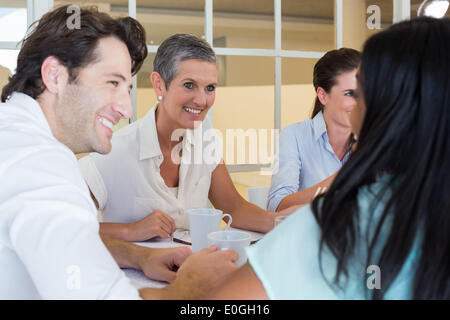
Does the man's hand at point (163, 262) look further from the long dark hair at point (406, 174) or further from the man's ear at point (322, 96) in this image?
the man's ear at point (322, 96)

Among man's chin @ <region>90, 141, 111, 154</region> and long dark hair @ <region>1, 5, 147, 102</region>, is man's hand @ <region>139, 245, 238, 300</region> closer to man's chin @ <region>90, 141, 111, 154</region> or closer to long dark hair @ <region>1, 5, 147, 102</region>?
man's chin @ <region>90, 141, 111, 154</region>

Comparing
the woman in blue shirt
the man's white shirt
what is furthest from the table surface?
the woman in blue shirt

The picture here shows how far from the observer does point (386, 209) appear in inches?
23.0

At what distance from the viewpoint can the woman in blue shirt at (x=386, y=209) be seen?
0.57 meters

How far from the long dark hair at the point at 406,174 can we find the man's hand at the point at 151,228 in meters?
0.79

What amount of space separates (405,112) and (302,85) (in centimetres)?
216

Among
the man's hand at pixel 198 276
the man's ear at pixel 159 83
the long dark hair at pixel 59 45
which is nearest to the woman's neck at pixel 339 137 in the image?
the man's ear at pixel 159 83

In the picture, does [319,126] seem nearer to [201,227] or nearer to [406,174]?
[201,227]

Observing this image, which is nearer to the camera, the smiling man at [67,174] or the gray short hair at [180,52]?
the smiling man at [67,174]

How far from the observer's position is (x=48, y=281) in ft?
2.20

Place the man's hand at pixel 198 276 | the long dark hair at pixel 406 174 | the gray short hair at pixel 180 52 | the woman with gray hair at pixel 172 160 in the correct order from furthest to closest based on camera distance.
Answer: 1. the gray short hair at pixel 180 52
2. the woman with gray hair at pixel 172 160
3. the man's hand at pixel 198 276
4. the long dark hair at pixel 406 174

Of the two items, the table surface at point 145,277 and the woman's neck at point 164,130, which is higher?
the woman's neck at point 164,130
